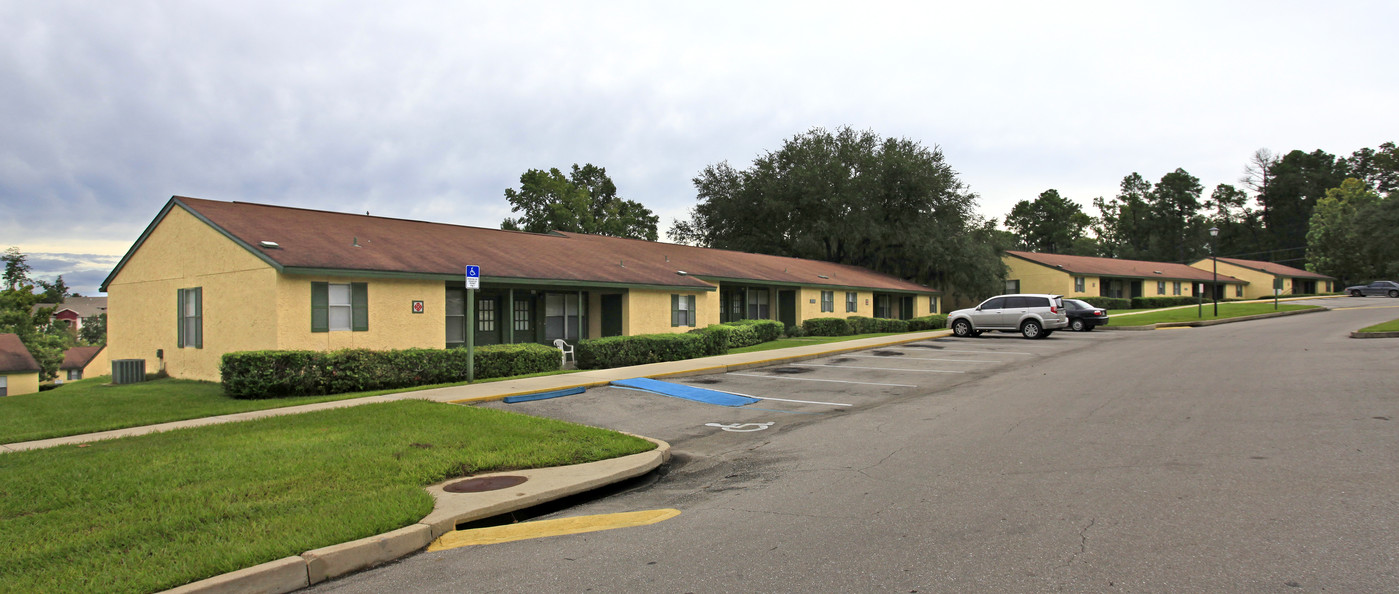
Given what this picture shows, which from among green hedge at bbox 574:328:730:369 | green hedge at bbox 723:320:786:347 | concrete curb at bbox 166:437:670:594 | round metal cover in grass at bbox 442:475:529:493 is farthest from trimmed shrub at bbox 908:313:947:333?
round metal cover in grass at bbox 442:475:529:493

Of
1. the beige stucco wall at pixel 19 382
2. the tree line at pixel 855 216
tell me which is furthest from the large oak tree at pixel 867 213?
the beige stucco wall at pixel 19 382

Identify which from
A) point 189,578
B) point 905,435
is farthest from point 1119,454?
point 189,578

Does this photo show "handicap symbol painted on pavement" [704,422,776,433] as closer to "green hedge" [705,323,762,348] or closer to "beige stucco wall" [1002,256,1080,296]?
"green hedge" [705,323,762,348]

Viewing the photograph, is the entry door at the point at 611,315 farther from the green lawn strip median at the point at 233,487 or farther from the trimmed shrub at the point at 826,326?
the green lawn strip median at the point at 233,487

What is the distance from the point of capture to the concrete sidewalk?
9.65m

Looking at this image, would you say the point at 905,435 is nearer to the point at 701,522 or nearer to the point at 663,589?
the point at 701,522

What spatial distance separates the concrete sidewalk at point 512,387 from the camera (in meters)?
9.65

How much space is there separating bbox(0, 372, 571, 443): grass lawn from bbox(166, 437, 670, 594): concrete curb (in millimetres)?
6823

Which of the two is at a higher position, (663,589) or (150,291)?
(150,291)

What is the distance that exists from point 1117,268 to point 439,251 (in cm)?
5346

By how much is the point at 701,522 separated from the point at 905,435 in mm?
4098

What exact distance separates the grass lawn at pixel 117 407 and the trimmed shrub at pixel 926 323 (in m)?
25.9

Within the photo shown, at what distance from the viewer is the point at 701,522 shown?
224 inches

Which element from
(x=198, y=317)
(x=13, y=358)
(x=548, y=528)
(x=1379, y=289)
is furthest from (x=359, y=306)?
(x=1379, y=289)
